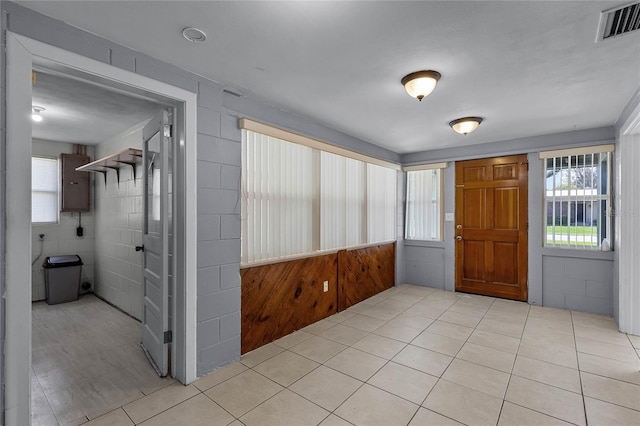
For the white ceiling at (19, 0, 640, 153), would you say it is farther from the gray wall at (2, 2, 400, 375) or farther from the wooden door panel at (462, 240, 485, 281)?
the wooden door panel at (462, 240, 485, 281)

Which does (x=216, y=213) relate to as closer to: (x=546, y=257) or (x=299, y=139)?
(x=299, y=139)

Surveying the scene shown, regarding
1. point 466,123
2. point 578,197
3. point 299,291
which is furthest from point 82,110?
point 578,197

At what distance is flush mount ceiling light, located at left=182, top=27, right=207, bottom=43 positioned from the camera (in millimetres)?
1842

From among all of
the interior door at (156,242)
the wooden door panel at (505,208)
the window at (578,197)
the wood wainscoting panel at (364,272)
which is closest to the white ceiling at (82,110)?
the interior door at (156,242)

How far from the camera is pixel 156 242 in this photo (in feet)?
8.68

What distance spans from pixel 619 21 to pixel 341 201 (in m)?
2.98

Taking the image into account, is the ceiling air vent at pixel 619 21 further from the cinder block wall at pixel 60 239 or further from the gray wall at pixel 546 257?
the cinder block wall at pixel 60 239

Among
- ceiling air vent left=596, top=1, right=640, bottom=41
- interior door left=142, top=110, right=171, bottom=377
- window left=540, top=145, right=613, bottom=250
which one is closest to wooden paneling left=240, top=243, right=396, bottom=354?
interior door left=142, top=110, right=171, bottom=377

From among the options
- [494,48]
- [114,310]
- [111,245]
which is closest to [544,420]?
[494,48]

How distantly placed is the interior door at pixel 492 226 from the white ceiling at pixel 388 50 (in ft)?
4.55

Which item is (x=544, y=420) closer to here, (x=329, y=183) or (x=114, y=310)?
(x=329, y=183)

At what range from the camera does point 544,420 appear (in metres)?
1.95

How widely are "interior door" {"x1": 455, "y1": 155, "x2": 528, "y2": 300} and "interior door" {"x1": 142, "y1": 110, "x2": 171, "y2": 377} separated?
4377mm

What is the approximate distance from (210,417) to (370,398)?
111 centimetres
